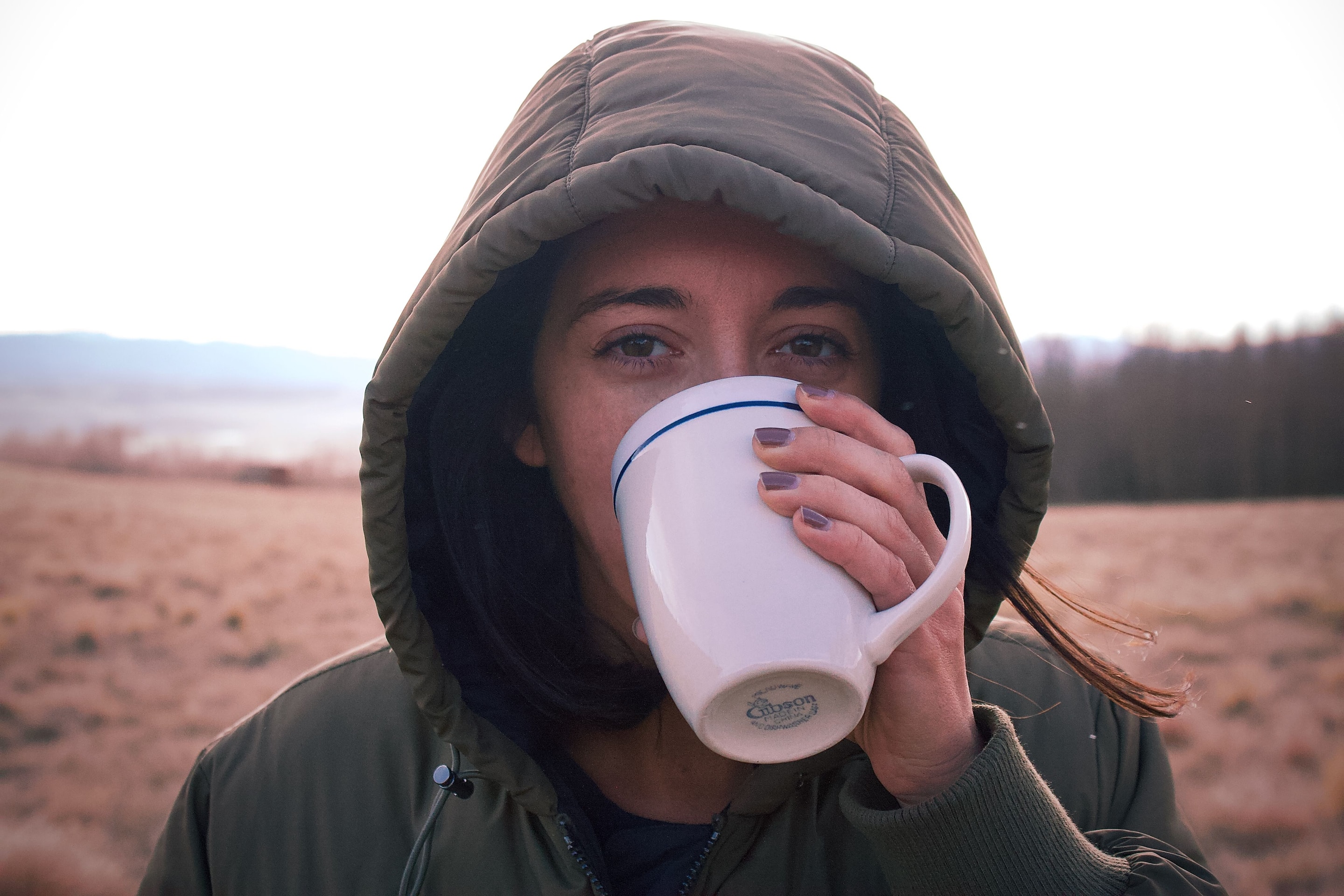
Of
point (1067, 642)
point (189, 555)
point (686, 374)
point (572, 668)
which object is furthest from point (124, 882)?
point (189, 555)

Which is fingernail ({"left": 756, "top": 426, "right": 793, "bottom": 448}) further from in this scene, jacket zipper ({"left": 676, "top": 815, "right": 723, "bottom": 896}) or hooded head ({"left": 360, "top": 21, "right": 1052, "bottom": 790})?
jacket zipper ({"left": 676, "top": 815, "right": 723, "bottom": 896})

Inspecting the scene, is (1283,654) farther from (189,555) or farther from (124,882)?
(189,555)

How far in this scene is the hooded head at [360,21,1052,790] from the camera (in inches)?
39.5

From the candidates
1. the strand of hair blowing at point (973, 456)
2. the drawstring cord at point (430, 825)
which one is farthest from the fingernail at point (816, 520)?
the drawstring cord at point (430, 825)

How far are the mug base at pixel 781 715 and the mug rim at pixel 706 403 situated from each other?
282 millimetres

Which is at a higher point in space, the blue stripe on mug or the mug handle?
the blue stripe on mug

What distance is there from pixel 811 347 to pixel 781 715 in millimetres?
626

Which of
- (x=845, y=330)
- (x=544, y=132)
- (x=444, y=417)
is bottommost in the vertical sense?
(x=444, y=417)

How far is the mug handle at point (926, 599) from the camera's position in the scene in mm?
768

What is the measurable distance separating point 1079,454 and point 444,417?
1429 centimetres

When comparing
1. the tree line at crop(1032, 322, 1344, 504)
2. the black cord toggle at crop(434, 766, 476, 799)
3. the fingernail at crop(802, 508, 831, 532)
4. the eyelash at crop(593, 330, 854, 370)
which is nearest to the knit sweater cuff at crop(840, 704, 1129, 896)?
the fingernail at crop(802, 508, 831, 532)

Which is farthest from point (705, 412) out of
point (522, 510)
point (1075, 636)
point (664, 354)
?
point (1075, 636)

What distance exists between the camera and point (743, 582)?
75 centimetres

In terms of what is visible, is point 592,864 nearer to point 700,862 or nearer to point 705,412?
point 700,862
